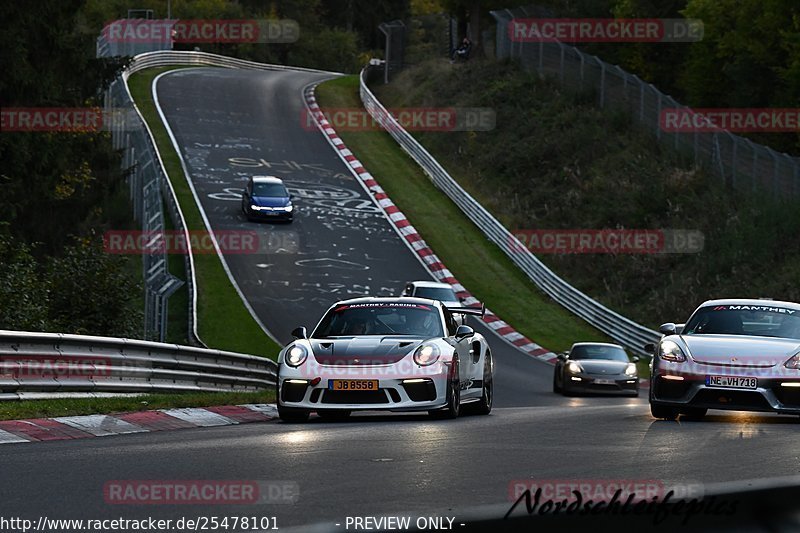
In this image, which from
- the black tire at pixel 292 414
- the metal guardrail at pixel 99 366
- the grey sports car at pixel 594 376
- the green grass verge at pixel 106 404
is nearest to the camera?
the green grass verge at pixel 106 404

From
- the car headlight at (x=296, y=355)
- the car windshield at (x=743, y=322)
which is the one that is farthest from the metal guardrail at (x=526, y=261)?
the car headlight at (x=296, y=355)

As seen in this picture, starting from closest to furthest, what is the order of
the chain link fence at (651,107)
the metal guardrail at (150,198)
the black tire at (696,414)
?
the black tire at (696,414) → the metal guardrail at (150,198) → the chain link fence at (651,107)

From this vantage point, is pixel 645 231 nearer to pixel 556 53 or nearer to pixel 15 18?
pixel 556 53

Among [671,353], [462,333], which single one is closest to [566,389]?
[462,333]

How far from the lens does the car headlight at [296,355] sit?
1471cm

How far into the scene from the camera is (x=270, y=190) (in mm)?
47562

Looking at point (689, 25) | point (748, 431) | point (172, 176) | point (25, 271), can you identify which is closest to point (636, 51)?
point (689, 25)

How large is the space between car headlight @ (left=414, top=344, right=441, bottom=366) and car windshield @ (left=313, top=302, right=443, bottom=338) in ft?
2.53

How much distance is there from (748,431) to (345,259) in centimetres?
3117

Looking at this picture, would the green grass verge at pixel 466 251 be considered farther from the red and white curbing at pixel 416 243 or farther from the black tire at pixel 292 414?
the black tire at pixel 292 414

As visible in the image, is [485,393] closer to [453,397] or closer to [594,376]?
[453,397]

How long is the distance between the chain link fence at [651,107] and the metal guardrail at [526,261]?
720cm

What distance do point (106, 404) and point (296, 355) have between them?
206 centimetres

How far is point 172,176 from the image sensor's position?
172 ft
